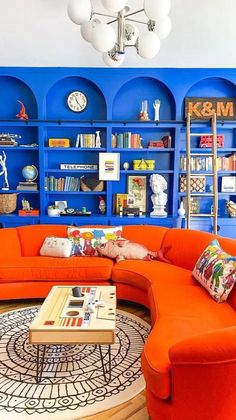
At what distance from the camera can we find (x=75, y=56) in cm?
395

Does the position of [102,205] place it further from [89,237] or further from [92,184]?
[89,237]

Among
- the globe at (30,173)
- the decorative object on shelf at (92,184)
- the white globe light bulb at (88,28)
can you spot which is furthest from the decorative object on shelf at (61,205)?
the white globe light bulb at (88,28)

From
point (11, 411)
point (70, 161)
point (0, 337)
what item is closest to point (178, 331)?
point (11, 411)

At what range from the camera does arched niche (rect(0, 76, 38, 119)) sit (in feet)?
14.8

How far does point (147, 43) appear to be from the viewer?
95.7 inches

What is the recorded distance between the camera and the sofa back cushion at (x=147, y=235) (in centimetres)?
348

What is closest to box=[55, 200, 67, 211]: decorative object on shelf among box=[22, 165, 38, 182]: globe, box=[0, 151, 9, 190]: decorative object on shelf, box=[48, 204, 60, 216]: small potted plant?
box=[48, 204, 60, 216]: small potted plant

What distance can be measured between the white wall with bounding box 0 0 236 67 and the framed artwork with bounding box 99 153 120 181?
1185 millimetres

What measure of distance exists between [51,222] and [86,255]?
1.31 meters

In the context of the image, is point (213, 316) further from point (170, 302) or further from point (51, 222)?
point (51, 222)

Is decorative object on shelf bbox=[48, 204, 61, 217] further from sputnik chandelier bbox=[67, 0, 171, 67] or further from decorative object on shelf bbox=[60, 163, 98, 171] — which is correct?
sputnik chandelier bbox=[67, 0, 171, 67]

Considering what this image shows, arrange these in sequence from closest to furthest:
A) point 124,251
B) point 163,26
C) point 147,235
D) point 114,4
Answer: point 114,4 < point 163,26 < point 124,251 < point 147,235

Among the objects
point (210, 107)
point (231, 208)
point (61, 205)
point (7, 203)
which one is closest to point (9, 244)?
point (7, 203)

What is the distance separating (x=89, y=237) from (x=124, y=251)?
0.43 m
